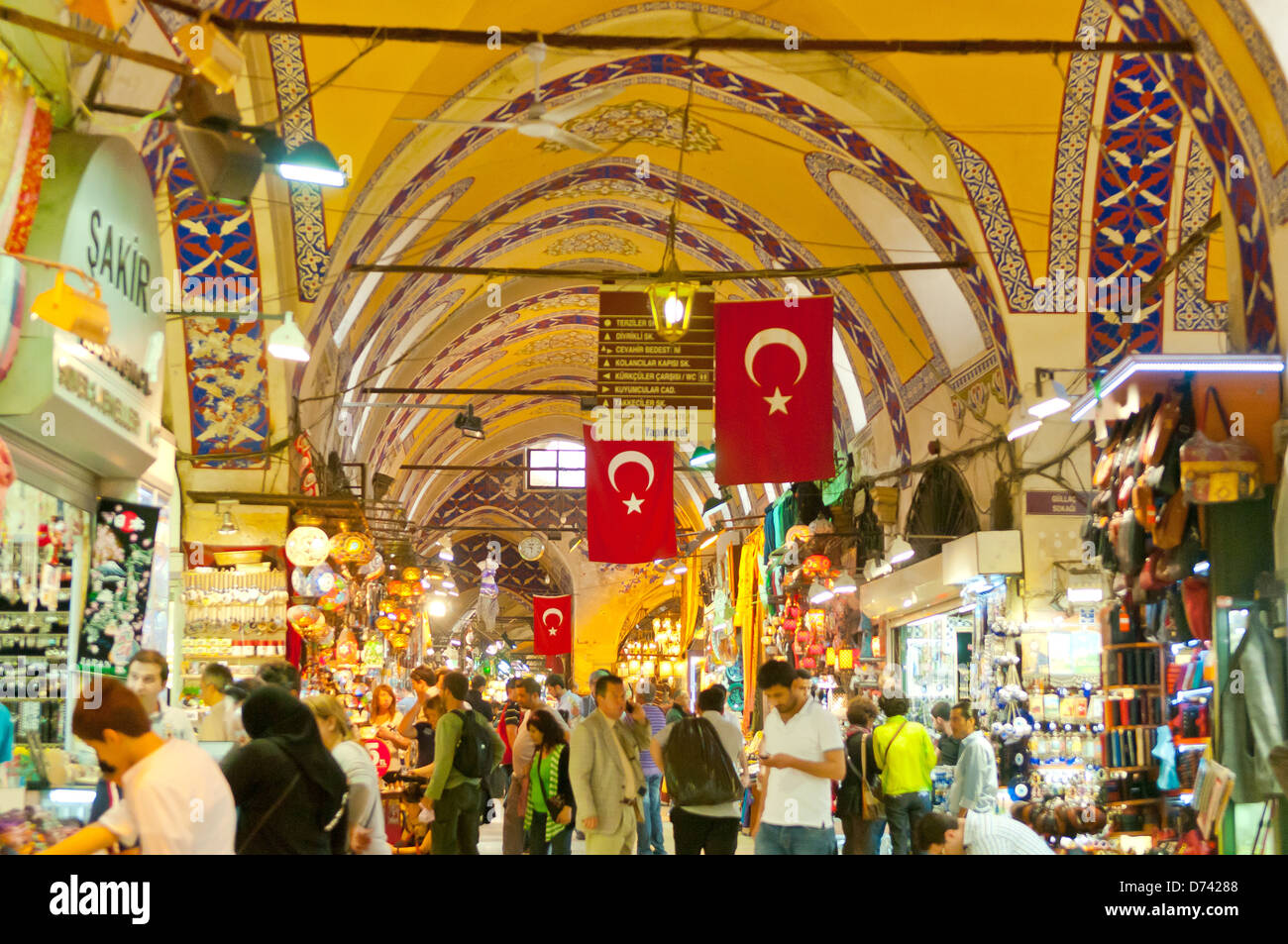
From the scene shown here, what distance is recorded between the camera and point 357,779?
4.79 metres

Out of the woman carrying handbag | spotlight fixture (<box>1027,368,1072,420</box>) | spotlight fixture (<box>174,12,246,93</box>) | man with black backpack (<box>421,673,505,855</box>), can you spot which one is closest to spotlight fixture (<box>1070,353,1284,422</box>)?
spotlight fixture (<box>1027,368,1072,420</box>)

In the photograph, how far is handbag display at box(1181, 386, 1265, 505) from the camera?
6082 millimetres

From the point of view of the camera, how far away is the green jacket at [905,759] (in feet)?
26.3

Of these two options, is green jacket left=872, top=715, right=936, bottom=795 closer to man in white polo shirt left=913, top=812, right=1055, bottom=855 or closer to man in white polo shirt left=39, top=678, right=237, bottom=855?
man in white polo shirt left=913, top=812, right=1055, bottom=855

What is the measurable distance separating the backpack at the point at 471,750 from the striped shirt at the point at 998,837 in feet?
10.3

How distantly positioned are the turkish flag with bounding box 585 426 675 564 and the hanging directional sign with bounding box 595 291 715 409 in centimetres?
207

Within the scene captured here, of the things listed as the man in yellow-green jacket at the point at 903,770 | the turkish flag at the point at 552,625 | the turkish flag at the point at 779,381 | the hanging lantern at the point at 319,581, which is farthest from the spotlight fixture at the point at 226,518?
the turkish flag at the point at 552,625

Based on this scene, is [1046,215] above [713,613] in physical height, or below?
above

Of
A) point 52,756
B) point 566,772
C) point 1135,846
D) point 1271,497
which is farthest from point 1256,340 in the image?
point 52,756

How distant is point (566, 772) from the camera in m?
7.37

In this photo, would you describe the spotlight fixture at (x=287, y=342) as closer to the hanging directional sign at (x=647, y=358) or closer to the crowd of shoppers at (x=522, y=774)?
the crowd of shoppers at (x=522, y=774)

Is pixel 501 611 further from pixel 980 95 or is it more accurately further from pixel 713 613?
pixel 980 95

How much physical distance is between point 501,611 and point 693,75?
29450 millimetres

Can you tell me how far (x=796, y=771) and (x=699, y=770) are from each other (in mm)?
810
